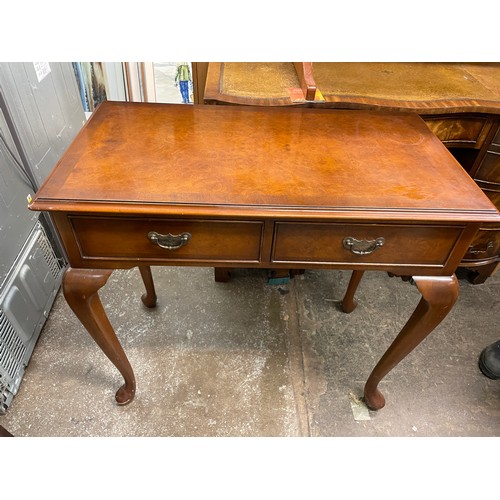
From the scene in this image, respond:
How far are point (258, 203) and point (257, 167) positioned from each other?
142 millimetres

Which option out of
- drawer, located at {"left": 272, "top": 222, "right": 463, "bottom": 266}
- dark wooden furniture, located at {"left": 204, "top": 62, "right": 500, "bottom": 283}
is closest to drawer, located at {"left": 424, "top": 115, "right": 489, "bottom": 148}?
dark wooden furniture, located at {"left": 204, "top": 62, "right": 500, "bottom": 283}

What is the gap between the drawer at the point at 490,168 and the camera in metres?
1.28

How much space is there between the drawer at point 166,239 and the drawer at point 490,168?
99 centimetres

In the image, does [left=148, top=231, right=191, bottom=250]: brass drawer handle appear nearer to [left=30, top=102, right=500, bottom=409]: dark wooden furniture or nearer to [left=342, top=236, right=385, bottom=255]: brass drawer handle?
[left=30, top=102, right=500, bottom=409]: dark wooden furniture

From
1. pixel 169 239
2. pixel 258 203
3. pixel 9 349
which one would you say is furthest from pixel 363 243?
pixel 9 349

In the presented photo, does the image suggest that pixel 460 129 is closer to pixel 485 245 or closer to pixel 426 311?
pixel 485 245

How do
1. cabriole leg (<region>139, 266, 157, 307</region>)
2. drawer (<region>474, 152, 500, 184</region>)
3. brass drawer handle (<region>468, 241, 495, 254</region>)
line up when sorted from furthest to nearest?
brass drawer handle (<region>468, 241, 495, 254</region>), cabriole leg (<region>139, 266, 157, 307</region>), drawer (<region>474, 152, 500, 184</region>)

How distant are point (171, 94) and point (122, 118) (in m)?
1.54

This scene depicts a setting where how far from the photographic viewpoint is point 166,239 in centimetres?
80

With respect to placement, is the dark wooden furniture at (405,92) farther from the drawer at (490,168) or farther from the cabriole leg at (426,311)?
the cabriole leg at (426,311)

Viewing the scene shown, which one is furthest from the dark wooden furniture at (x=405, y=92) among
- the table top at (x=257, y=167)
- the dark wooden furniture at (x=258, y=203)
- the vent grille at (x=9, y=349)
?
the vent grille at (x=9, y=349)

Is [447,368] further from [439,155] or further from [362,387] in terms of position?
[439,155]

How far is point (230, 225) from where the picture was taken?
783mm

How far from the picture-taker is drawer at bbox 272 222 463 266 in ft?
2.59
